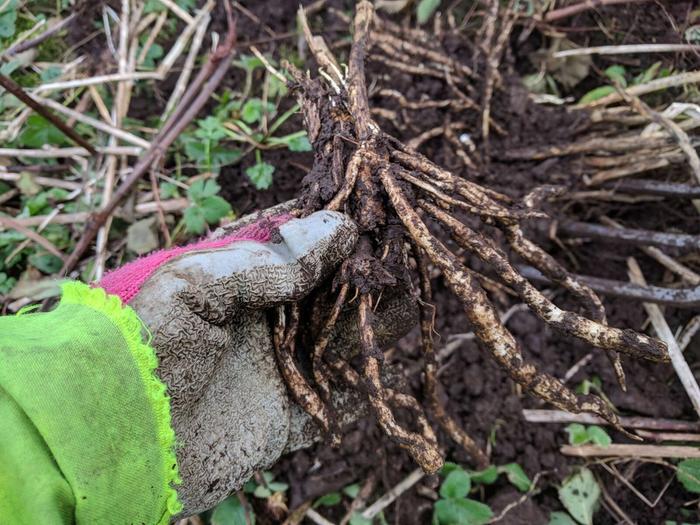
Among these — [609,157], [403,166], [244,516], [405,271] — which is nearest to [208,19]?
[403,166]

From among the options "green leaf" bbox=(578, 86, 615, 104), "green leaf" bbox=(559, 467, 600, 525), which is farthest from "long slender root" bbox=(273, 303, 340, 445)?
"green leaf" bbox=(578, 86, 615, 104)

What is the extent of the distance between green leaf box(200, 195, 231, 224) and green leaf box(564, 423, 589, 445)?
1.26m

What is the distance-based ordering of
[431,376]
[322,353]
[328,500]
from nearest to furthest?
[322,353] < [431,376] < [328,500]

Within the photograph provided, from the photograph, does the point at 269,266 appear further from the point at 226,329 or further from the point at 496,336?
the point at 496,336

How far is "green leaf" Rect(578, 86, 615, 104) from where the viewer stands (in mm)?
1885

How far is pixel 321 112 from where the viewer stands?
1399 millimetres

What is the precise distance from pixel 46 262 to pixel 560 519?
176 cm

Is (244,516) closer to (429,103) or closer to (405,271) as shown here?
(405,271)

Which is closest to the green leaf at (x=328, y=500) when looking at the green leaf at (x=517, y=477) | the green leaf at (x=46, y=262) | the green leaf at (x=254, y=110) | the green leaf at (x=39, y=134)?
the green leaf at (x=517, y=477)

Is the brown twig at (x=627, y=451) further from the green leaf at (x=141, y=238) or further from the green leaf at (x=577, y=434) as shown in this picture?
the green leaf at (x=141, y=238)

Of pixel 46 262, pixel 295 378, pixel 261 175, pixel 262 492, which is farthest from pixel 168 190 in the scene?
pixel 262 492

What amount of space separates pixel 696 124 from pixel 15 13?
7.44ft

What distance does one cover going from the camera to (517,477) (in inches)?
61.9

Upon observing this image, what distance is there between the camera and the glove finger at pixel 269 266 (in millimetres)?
1045
